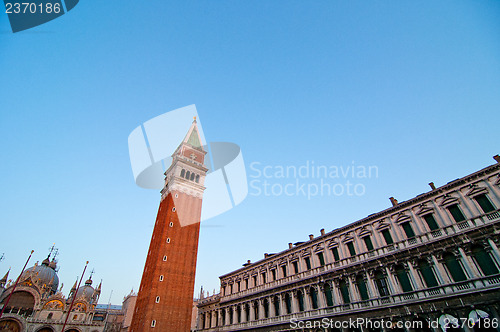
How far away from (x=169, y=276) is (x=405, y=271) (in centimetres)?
3081

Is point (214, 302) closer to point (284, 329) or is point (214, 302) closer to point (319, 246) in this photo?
point (284, 329)

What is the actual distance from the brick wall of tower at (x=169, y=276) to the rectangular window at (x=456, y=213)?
3420 centimetres

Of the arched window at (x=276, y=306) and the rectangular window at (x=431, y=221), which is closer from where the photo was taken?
the rectangular window at (x=431, y=221)

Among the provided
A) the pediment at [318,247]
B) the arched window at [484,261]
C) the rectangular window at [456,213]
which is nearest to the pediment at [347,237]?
the pediment at [318,247]

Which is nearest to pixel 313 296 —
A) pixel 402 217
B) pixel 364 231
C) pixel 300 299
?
pixel 300 299

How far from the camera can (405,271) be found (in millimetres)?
20188

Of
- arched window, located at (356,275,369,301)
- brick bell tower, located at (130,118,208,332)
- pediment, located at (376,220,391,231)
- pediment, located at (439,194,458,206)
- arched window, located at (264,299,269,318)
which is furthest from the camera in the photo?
brick bell tower, located at (130,118,208,332)

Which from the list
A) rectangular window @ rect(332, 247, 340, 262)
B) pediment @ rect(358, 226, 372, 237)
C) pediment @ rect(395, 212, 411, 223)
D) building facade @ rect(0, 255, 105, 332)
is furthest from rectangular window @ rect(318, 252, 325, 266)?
building facade @ rect(0, 255, 105, 332)

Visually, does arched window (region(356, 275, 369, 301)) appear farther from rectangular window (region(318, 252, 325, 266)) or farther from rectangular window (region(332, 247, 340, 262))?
rectangular window (region(318, 252, 325, 266))

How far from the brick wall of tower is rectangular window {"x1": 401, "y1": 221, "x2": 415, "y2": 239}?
30682 mm

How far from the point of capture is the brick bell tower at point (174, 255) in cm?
3550

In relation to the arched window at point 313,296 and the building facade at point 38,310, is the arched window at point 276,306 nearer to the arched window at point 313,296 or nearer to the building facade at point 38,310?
the arched window at point 313,296

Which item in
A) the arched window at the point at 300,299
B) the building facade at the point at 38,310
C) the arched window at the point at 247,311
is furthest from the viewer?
the building facade at the point at 38,310

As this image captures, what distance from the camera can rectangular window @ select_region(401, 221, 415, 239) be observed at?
21206mm
